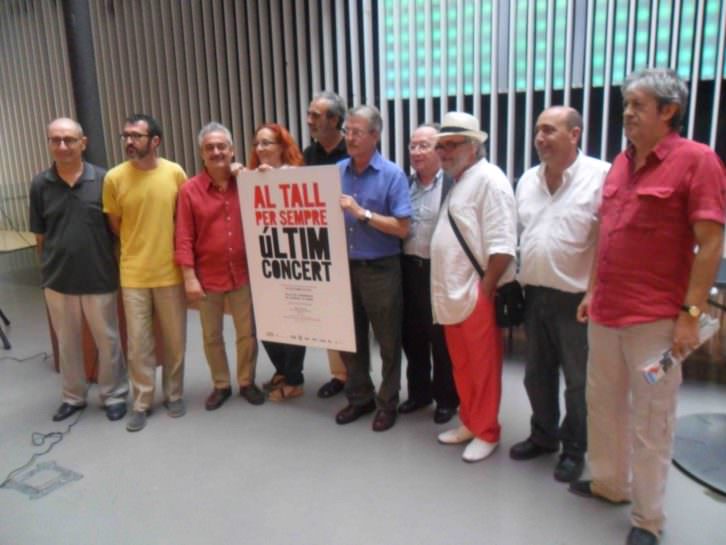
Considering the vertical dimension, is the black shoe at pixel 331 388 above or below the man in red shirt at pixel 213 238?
below

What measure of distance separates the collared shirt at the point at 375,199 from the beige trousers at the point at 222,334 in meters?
0.77

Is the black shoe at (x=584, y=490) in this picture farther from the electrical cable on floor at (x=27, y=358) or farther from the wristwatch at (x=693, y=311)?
the electrical cable on floor at (x=27, y=358)

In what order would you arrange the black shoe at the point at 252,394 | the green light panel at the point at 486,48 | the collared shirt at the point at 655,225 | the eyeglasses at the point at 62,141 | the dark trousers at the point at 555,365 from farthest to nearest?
the green light panel at the point at 486,48 < the black shoe at the point at 252,394 < the eyeglasses at the point at 62,141 < the dark trousers at the point at 555,365 < the collared shirt at the point at 655,225

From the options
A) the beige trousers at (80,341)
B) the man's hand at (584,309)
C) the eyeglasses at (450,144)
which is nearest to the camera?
the man's hand at (584,309)

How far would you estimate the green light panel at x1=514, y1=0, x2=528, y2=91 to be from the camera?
3.86 metres

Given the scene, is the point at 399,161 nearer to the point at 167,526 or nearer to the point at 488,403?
the point at 488,403

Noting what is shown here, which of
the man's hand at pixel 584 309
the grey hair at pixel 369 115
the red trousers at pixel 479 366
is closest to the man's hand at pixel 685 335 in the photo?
the man's hand at pixel 584 309

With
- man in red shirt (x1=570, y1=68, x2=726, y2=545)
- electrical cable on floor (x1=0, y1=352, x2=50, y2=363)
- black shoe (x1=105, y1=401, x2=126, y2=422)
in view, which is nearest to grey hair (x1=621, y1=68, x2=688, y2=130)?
man in red shirt (x1=570, y1=68, x2=726, y2=545)

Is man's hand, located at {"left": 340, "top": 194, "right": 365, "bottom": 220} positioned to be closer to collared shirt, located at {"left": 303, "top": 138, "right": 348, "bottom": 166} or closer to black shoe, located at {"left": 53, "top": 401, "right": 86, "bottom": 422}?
collared shirt, located at {"left": 303, "top": 138, "right": 348, "bottom": 166}

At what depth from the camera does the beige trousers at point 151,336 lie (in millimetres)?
3037

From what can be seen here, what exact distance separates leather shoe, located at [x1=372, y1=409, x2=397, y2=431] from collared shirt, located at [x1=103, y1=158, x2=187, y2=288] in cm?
128

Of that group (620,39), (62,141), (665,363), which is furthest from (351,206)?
(620,39)

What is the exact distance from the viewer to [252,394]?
3.31 meters

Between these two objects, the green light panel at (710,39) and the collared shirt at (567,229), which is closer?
the collared shirt at (567,229)
